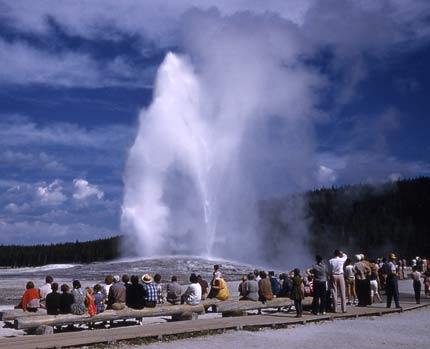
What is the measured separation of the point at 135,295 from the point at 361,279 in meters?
6.77

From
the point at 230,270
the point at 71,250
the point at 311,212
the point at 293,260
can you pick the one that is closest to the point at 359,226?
the point at 311,212

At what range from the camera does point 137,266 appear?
40.9m

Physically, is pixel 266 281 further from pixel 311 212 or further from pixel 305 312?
pixel 311 212

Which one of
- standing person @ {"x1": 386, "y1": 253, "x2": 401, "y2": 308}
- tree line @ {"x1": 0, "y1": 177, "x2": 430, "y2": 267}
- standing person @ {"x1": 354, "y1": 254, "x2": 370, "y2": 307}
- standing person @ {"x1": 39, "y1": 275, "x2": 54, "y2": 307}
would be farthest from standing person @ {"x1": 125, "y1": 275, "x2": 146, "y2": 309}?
tree line @ {"x1": 0, "y1": 177, "x2": 430, "y2": 267}

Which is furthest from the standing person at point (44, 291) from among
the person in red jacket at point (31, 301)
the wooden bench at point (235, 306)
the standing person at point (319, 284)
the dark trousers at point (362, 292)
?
the dark trousers at point (362, 292)

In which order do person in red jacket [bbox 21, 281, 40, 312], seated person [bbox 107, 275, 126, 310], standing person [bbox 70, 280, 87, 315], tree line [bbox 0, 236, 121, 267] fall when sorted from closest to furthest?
standing person [bbox 70, 280, 87, 315]
person in red jacket [bbox 21, 281, 40, 312]
seated person [bbox 107, 275, 126, 310]
tree line [bbox 0, 236, 121, 267]

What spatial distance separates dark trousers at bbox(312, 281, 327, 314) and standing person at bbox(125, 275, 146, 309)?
14.3ft

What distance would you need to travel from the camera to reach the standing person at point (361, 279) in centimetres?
1559

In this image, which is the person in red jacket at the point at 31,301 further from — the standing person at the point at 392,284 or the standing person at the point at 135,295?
the standing person at the point at 392,284

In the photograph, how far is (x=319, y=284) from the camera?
1349 cm

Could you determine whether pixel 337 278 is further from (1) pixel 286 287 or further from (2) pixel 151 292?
(2) pixel 151 292

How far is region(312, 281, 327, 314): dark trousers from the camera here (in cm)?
1351

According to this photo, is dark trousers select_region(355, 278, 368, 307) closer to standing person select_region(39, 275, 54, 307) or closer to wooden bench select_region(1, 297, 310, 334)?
wooden bench select_region(1, 297, 310, 334)

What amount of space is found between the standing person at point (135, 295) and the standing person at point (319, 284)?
4321 mm
